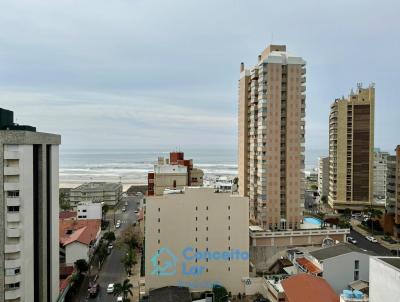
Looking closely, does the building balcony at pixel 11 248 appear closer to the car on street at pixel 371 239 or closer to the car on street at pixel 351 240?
the car on street at pixel 351 240

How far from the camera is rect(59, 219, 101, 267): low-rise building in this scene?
35438mm

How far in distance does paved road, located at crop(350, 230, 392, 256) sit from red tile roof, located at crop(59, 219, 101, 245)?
3135 cm

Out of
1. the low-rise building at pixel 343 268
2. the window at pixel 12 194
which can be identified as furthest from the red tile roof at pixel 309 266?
the window at pixel 12 194

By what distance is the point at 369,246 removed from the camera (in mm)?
43344

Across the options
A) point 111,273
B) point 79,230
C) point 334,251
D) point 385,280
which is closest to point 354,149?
point 334,251

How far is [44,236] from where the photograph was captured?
23391 millimetres

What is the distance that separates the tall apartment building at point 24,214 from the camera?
2028 centimetres

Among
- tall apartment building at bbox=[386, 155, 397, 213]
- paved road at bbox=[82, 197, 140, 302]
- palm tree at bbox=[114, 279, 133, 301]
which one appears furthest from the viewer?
tall apartment building at bbox=[386, 155, 397, 213]

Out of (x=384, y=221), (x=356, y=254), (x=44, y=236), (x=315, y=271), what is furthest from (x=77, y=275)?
(x=384, y=221)

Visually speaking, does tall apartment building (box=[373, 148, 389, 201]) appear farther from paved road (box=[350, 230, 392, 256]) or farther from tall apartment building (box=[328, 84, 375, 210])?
paved road (box=[350, 230, 392, 256])

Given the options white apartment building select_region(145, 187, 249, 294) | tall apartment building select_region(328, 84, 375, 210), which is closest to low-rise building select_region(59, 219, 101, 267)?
white apartment building select_region(145, 187, 249, 294)

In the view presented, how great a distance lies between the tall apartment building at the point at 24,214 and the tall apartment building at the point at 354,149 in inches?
2008

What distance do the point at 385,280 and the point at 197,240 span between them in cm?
1787

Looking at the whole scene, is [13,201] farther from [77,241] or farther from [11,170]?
[77,241]
